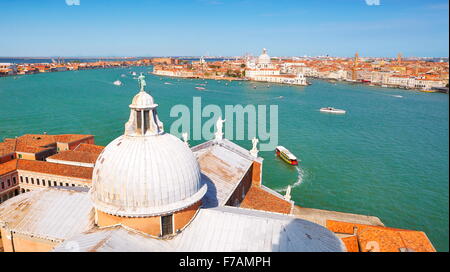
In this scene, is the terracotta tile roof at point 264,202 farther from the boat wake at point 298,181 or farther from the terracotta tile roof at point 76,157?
the terracotta tile roof at point 76,157

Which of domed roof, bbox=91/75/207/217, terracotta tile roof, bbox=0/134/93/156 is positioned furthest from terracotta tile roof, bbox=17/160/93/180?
domed roof, bbox=91/75/207/217

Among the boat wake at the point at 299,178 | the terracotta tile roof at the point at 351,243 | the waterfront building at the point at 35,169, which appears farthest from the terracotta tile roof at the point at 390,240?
the waterfront building at the point at 35,169

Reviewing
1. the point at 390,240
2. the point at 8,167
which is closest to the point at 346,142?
the point at 390,240

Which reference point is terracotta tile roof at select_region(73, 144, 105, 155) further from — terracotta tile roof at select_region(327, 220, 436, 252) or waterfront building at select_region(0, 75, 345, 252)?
terracotta tile roof at select_region(327, 220, 436, 252)

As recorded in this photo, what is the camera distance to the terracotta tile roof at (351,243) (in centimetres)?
1141

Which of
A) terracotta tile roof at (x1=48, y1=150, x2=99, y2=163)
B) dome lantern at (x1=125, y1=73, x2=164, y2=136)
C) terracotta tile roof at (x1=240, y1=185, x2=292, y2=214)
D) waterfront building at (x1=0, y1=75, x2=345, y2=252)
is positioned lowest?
terracotta tile roof at (x1=240, y1=185, x2=292, y2=214)

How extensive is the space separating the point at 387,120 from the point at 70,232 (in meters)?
44.9

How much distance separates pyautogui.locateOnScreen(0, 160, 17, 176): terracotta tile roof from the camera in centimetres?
1702

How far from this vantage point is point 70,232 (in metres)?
8.27

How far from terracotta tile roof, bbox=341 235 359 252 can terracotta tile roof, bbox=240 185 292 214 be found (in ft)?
8.88

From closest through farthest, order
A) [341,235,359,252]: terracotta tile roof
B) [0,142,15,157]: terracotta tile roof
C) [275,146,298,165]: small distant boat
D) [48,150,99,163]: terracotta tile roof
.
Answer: [341,235,359,252]: terracotta tile roof → [48,150,99,163]: terracotta tile roof → [0,142,15,157]: terracotta tile roof → [275,146,298,165]: small distant boat
